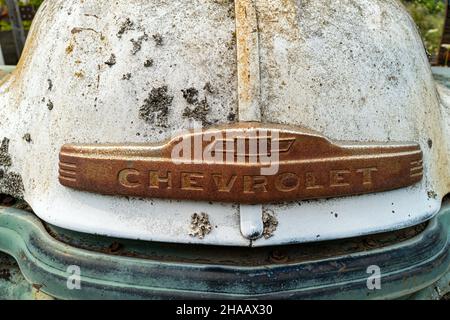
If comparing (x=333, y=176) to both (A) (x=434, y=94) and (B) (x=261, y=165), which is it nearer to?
(B) (x=261, y=165)

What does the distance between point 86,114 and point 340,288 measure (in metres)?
0.81

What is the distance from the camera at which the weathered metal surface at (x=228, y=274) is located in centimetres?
126

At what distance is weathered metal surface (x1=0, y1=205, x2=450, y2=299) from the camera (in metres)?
1.26

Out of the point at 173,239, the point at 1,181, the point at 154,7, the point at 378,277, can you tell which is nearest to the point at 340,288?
the point at 378,277

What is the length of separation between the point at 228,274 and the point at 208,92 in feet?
1.53

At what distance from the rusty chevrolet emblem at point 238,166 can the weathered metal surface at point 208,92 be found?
43 mm

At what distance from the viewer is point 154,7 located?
1321 millimetres

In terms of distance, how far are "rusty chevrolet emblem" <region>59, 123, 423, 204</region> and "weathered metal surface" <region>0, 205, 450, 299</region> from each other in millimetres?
181
